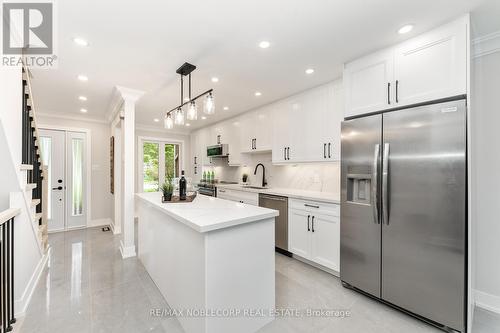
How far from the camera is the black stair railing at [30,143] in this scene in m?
2.53

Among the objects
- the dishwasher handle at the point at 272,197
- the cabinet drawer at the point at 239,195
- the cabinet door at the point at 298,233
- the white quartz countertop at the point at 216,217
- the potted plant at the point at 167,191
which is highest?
the potted plant at the point at 167,191

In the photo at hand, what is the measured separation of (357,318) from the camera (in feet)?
6.41

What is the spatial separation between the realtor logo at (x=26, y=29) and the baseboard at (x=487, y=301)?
14.7ft

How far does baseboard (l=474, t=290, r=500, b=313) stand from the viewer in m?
2.04

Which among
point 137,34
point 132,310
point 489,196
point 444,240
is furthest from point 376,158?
point 132,310

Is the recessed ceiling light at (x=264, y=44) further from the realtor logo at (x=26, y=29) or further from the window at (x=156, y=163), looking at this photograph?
the window at (x=156, y=163)

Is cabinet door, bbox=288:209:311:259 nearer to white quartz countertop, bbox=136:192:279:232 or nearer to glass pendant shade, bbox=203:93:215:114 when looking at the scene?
white quartz countertop, bbox=136:192:279:232

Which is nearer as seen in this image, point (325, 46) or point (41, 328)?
point (41, 328)

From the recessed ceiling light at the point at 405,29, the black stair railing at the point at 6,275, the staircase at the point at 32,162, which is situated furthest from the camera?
the staircase at the point at 32,162

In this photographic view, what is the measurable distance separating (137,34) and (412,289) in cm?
333

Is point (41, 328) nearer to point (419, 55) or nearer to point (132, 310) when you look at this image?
point (132, 310)

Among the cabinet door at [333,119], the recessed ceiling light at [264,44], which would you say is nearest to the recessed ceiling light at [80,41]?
the recessed ceiling light at [264,44]

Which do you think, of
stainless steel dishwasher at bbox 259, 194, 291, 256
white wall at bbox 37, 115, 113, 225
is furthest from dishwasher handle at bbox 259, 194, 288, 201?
white wall at bbox 37, 115, 113, 225

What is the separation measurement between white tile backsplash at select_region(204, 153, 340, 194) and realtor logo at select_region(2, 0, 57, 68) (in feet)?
11.3
